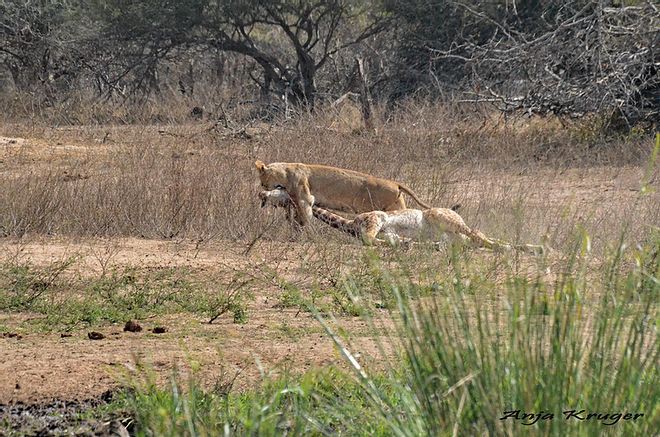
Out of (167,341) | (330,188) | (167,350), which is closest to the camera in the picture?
(167,350)

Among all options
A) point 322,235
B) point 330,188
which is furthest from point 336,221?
point 330,188

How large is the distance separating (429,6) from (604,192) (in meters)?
10.2

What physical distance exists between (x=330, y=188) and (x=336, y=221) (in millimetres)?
750

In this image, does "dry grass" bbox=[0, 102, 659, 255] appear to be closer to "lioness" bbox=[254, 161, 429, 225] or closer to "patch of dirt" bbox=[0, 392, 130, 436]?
"lioness" bbox=[254, 161, 429, 225]

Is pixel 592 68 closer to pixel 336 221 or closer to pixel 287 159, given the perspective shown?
pixel 287 159

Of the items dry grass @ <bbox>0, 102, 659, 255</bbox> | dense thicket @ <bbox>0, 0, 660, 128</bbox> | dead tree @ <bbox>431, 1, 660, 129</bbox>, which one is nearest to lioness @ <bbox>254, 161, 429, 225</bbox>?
dry grass @ <bbox>0, 102, 659, 255</bbox>

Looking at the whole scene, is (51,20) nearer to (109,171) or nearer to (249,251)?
(109,171)

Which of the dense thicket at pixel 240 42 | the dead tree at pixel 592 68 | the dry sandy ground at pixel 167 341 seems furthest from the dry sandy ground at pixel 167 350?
the dense thicket at pixel 240 42

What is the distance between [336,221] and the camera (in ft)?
31.2

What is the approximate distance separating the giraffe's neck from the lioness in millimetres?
235

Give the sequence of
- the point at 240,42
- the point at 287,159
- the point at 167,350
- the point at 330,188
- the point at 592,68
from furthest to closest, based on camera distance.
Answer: the point at 240,42 < the point at 592,68 < the point at 287,159 < the point at 330,188 < the point at 167,350

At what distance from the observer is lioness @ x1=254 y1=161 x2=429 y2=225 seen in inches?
396

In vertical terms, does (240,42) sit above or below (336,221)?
above

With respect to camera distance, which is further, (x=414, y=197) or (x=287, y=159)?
(x=287, y=159)
